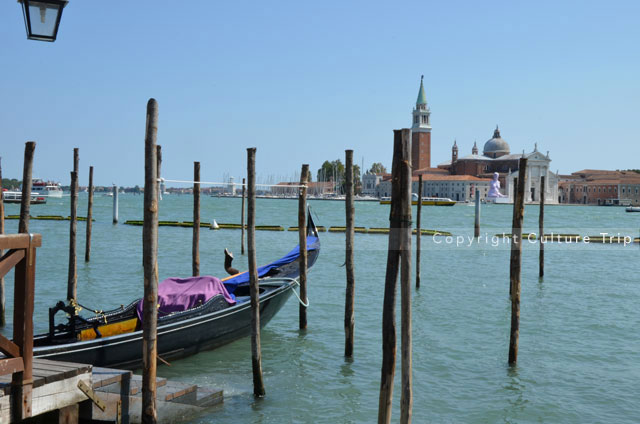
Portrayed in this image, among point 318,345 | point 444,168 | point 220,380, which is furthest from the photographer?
point 444,168

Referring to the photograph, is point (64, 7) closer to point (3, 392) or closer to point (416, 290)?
point (3, 392)

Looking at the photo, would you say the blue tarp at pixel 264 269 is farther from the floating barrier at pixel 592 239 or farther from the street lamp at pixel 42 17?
the floating barrier at pixel 592 239

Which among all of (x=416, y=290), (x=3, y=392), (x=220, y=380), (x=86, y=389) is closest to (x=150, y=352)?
(x=86, y=389)

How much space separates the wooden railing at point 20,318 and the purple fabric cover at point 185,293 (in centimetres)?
333

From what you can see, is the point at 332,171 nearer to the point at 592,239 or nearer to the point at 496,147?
the point at 496,147

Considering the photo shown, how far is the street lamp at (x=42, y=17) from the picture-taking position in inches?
122

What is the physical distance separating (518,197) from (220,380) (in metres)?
3.84

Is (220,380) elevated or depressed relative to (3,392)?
depressed

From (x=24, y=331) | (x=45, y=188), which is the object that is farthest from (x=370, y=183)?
(x=24, y=331)

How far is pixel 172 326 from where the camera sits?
6812mm

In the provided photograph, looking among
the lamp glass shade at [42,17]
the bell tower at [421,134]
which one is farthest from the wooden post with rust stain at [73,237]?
the bell tower at [421,134]

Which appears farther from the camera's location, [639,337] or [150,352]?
[639,337]

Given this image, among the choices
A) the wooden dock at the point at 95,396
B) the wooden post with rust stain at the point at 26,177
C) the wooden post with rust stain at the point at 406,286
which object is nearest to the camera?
the wooden dock at the point at 95,396

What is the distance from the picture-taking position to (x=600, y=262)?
20141 mm
